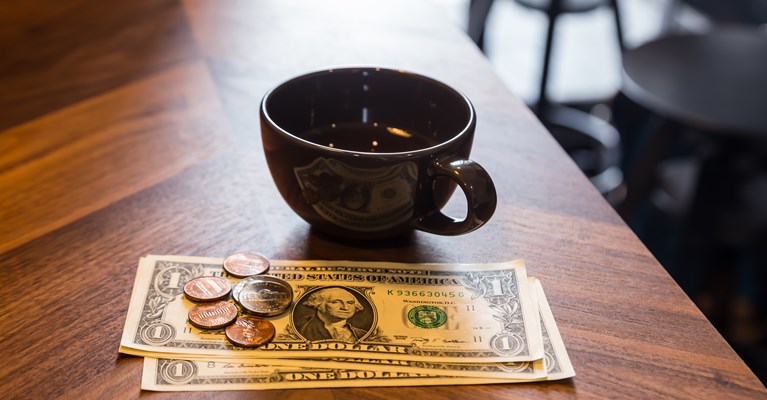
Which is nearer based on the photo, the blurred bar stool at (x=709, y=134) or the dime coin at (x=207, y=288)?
the dime coin at (x=207, y=288)

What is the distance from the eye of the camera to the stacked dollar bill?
52 centimetres

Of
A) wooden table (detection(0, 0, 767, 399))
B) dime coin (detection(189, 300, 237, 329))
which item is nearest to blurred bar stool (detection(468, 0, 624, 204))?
wooden table (detection(0, 0, 767, 399))

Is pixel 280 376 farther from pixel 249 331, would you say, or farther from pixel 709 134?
pixel 709 134

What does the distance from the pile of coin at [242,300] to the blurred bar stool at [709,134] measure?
106cm

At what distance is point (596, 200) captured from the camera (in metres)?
0.73

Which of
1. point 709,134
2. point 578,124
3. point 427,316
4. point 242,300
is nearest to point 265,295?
point 242,300

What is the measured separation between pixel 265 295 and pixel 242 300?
2 centimetres

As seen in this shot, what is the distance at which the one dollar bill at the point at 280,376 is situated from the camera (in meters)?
0.51

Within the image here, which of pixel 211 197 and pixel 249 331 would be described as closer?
pixel 249 331

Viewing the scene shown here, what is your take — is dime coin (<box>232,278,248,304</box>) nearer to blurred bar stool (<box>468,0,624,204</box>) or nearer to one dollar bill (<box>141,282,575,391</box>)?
one dollar bill (<box>141,282,575,391</box>)

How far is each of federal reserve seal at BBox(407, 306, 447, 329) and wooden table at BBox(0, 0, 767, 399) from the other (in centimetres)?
6

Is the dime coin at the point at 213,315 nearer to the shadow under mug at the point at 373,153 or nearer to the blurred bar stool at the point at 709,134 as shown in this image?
the shadow under mug at the point at 373,153

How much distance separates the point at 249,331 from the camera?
1.82 feet

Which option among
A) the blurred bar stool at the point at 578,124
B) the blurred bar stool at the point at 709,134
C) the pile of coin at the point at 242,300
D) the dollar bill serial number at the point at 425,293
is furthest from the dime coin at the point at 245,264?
the blurred bar stool at the point at 578,124
